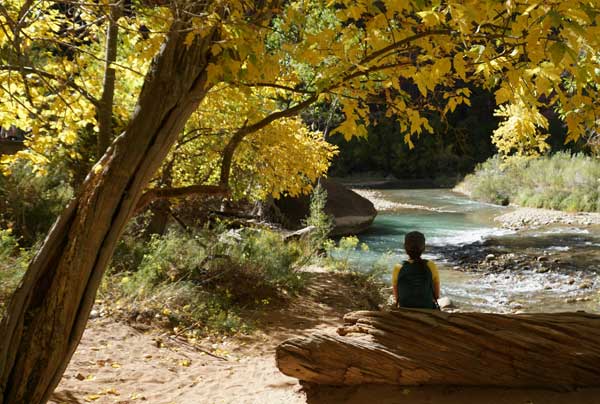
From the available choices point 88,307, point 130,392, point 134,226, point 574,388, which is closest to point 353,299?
point 134,226

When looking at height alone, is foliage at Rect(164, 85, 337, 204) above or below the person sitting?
above

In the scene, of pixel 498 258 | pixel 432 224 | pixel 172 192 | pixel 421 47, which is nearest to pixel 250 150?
pixel 172 192

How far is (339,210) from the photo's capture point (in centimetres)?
1881

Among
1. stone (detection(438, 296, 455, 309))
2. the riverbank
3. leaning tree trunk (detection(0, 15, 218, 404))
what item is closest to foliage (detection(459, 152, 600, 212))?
the riverbank

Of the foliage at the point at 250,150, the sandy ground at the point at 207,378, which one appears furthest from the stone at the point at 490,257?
the sandy ground at the point at 207,378

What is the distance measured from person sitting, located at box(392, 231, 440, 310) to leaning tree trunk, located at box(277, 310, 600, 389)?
353 mm

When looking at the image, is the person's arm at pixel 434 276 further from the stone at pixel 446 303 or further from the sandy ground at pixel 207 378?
the stone at pixel 446 303

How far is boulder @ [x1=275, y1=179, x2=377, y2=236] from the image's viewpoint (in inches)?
690

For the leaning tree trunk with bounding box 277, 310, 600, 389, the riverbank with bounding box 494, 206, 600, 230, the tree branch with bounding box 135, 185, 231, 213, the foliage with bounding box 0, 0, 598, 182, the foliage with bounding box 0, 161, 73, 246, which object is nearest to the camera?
the foliage with bounding box 0, 0, 598, 182

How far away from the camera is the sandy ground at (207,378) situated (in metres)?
3.40

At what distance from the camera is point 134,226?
353 inches

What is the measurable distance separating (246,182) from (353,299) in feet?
9.18

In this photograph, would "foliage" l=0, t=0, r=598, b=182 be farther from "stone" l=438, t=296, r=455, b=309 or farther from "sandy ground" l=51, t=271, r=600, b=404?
"stone" l=438, t=296, r=455, b=309

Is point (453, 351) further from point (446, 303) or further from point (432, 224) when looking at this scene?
point (432, 224)
